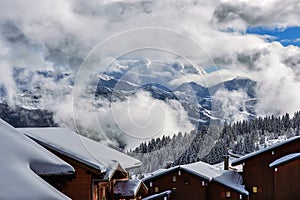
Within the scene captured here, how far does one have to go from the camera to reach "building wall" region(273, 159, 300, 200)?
26.9 m

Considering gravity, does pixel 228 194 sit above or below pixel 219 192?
below

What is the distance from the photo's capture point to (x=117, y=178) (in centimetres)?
1767

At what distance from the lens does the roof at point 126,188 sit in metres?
17.2

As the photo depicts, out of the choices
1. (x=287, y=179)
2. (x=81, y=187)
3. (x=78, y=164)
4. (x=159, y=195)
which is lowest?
(x=81, y=187)

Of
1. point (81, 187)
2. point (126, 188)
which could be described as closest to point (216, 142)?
point (126, 188)

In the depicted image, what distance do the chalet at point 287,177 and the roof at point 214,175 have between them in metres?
2.49

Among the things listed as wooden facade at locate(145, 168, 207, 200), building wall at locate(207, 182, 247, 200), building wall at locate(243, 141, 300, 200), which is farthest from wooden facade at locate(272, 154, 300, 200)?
wooden facade at locate(145, 168, 207, 200)

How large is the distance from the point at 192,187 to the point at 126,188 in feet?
43.0

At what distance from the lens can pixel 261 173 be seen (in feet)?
97.0

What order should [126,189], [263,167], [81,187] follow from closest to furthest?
[81,187], [126,189], [263,167]

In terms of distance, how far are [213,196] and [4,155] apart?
2673cm

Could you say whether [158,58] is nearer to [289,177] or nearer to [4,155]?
[4,155]

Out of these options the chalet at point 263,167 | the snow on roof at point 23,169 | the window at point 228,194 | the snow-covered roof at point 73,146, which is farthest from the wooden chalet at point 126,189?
the window at point 228,194

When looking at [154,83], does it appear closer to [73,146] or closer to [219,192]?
[73,146]
